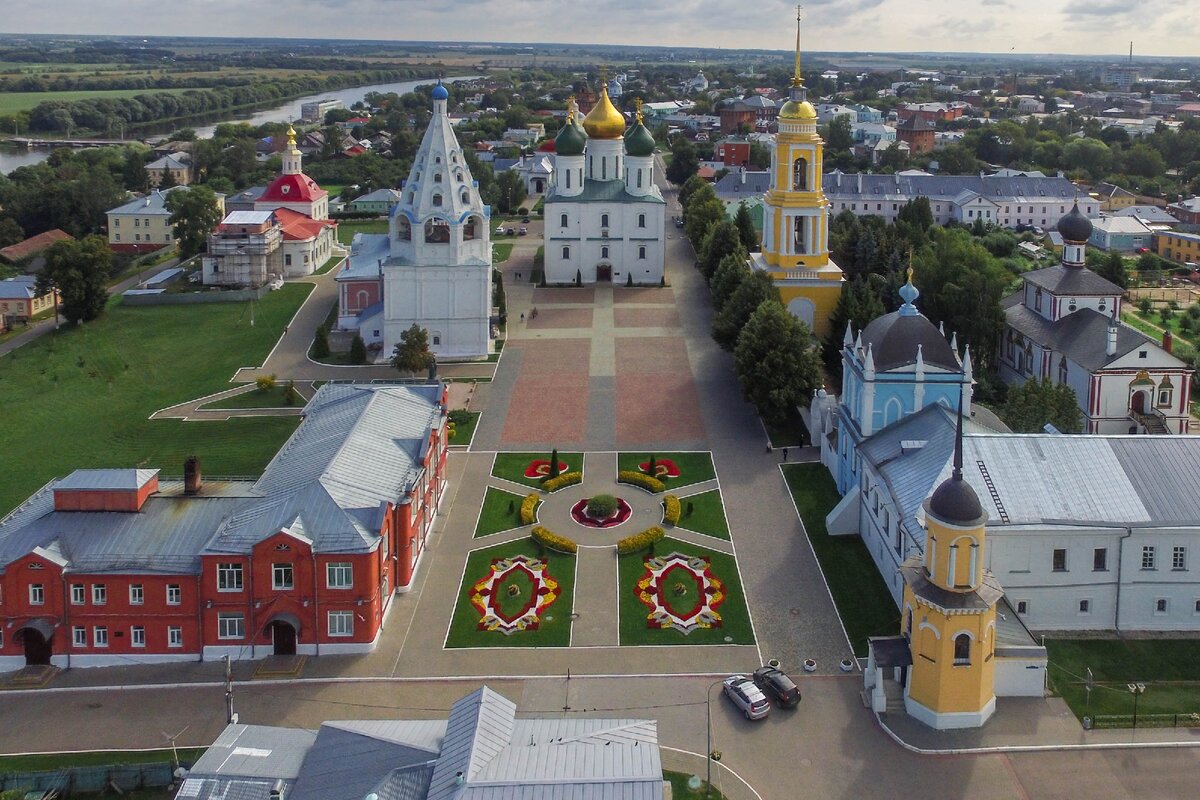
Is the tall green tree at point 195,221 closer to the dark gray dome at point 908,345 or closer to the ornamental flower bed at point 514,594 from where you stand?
the ornamental flower bed at point 514,594

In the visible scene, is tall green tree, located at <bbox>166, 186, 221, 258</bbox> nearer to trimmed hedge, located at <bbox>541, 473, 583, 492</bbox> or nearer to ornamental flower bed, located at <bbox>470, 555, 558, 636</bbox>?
trimmed hedge, located at <bbox>541, 473, 583, 492</bbox>

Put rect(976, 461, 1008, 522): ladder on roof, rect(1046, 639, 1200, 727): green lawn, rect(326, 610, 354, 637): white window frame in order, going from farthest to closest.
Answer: rect(976, 461, 1008, 522): ladder on roof, rect(326, 610, 354, 637): white window frame, rect(1046, 639, 1200, 727): green lawn

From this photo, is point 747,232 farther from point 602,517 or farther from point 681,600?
point 681,600

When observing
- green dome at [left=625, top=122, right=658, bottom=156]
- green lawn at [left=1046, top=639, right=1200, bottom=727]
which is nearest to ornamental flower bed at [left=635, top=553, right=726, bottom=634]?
green lawn at [left=1046, top=639, right=1200, bottom=727]

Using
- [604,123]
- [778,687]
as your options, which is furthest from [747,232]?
[778,687]

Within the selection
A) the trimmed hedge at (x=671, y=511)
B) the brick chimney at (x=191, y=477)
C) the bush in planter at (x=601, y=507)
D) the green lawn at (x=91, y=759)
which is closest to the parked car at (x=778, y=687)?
the trimmed hedge at (x=671, y=511)
